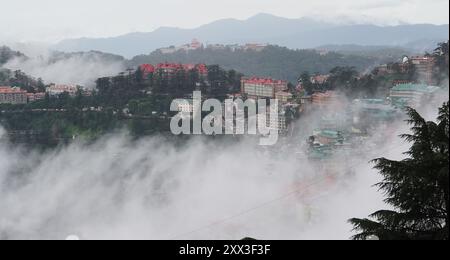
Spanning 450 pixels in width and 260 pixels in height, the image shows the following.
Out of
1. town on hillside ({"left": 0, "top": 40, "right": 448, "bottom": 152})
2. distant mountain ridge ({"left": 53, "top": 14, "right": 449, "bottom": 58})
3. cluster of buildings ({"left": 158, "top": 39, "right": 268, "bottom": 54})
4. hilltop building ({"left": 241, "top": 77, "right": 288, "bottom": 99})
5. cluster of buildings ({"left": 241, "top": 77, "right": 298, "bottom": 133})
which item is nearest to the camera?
town on hillside ({"left": 0, "top": 40, "right": 448, "bottom": 152})

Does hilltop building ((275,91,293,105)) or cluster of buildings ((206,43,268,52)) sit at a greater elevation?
cluster of buildings ((206,43,268,52))

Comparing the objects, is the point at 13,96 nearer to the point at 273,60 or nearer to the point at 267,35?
the point at 273,60

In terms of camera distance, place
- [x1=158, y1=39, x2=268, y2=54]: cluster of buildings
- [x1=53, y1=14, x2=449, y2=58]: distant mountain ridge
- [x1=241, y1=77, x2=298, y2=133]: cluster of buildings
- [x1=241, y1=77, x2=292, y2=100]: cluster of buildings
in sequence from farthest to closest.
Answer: [x1=53, y1=14, x2=449, y2=58]: distant mountain ridge
[x1=158, y1=39, x2=268, y2=54]: cluster of buildings
[x1=241, y1=77, x2=292, y2=100]: cluster of buildings
[x1=241, y1=77, x2=298, y2=133]: cluster of buildings

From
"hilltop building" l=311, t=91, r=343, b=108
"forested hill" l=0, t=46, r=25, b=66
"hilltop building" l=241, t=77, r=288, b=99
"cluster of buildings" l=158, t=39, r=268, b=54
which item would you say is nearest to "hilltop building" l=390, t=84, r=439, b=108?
"hilltop building" l=311, t=91, r=343, b=108

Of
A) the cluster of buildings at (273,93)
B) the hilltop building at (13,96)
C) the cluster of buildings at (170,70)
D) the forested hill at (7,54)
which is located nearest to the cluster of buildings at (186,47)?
the forested hill at (7,54)

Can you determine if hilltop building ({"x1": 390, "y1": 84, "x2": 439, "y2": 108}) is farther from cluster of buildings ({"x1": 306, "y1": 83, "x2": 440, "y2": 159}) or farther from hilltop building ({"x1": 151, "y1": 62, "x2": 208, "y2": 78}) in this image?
hilltop building ({"x1": 151, "y1": 62, "x2": 208, "y2": 78})

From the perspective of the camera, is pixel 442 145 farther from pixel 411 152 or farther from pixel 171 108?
pixel 171 108

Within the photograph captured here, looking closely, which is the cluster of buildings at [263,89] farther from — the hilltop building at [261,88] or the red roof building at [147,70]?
the red roof building at [147,70]
